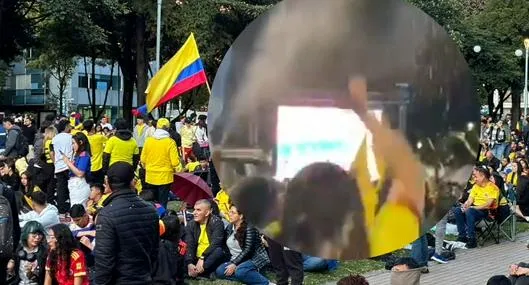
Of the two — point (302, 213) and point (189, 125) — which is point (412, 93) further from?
point (189, 125)

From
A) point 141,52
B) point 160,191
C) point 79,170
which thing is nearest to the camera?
point 79,170

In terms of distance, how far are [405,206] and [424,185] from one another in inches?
4.5

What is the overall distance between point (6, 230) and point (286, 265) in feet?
10.0

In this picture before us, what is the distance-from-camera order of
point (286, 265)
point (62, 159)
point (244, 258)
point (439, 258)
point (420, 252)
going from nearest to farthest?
1. point (286, 265)
2. point (244, 258)
3. point (420, 252)
4. point (439, 258)
5. point (62, 159)

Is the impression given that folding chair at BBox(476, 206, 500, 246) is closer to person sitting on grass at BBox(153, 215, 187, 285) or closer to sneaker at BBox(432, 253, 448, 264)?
sneaker at BBox(432, 253, 448, 264)

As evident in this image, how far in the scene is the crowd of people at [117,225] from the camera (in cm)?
554

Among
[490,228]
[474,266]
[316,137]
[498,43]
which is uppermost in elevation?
[498,43]

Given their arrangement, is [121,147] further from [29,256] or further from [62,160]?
[29,256]

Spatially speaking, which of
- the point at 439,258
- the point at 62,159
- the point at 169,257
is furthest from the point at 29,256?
the point at 439,258

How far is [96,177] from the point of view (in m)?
13.2

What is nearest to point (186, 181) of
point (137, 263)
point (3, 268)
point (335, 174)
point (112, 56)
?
point (3, 268)

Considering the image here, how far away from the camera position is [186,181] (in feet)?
32.8

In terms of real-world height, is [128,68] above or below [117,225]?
above

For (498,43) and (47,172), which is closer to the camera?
(47,172)
